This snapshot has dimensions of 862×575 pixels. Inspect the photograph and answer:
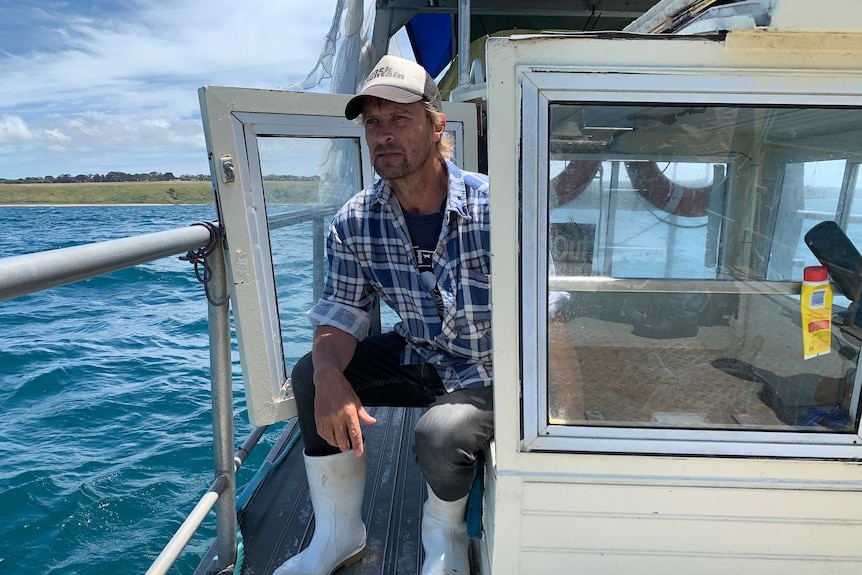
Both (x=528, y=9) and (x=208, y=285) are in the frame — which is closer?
(x=208, y=285)

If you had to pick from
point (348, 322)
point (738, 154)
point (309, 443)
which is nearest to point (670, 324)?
point (738, 154)

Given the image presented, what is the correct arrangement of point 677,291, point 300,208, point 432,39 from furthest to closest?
point 432,39
point 300,208
point 677,291

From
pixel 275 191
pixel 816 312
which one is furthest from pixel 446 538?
pixel 275 191

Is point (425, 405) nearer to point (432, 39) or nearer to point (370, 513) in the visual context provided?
point (370, 513)

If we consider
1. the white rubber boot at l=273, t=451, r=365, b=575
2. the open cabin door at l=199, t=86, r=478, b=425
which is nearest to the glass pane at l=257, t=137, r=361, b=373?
the open cabin door at l=199, t=86, r=478, b=425

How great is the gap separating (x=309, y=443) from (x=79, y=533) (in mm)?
3104

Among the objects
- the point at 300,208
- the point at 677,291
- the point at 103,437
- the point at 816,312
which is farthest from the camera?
the point at 103,437

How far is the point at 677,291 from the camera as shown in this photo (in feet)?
4.66

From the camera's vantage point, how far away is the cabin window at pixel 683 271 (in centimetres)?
111

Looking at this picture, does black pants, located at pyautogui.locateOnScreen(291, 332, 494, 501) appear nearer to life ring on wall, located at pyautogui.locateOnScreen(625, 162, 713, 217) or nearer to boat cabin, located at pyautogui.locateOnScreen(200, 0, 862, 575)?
boat cabin, located at pyautogui.locateOnScreen(200, 0, 862, 575)

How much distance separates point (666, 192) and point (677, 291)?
29cm

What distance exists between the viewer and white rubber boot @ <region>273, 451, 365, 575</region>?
1735mm

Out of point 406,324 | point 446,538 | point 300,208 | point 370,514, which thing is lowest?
point 370,514

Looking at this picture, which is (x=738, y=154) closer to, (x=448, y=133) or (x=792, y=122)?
(x=792, y=122)
